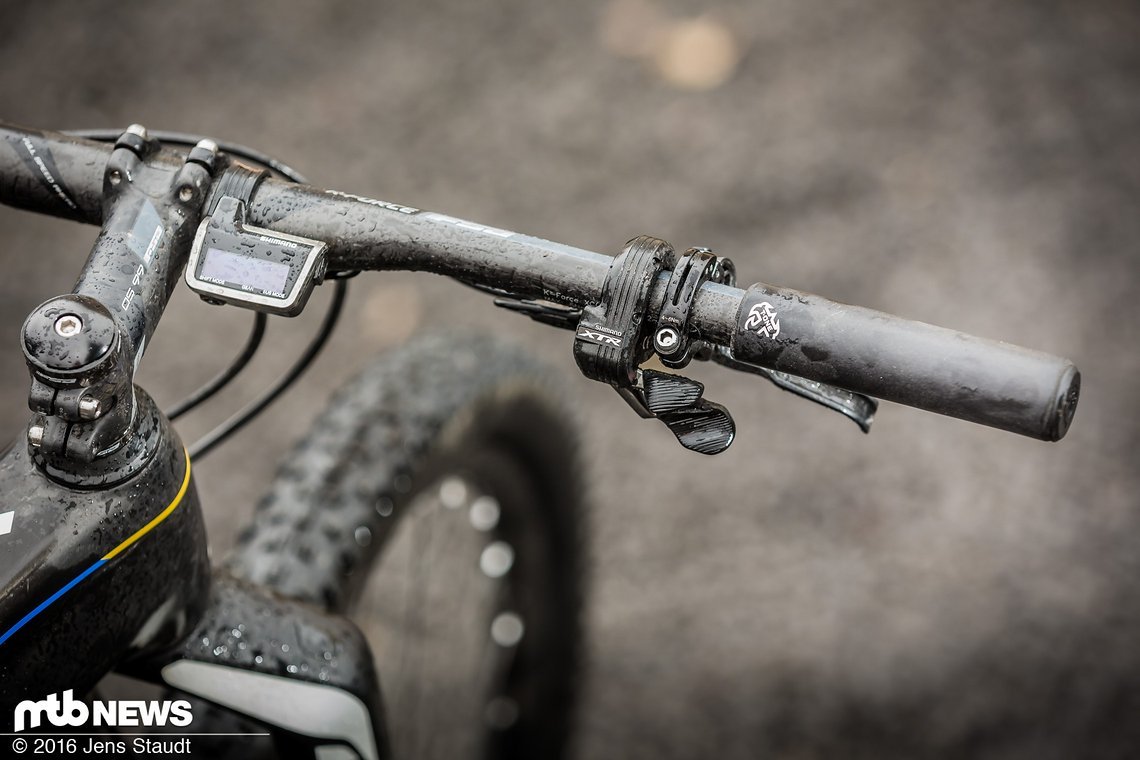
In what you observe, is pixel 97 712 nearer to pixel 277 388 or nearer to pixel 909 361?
pixel 277 388

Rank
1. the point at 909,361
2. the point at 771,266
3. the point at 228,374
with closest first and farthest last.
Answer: the point at 909,361, the point at 228,374, the point at 771,266

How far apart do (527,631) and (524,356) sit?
1.53 feet

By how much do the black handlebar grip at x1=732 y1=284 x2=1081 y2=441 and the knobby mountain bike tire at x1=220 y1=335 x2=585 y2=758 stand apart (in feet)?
2.33

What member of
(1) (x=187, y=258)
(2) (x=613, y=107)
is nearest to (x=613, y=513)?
(2) (x=613, y=107)

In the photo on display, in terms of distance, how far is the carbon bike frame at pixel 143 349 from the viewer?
0.65m

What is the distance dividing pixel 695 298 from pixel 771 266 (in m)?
1.83

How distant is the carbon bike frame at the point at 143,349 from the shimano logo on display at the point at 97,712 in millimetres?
13

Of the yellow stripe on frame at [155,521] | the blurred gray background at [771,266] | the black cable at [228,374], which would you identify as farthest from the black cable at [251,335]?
the blurred gray background at [771,266]

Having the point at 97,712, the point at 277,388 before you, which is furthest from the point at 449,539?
the point at 97,712

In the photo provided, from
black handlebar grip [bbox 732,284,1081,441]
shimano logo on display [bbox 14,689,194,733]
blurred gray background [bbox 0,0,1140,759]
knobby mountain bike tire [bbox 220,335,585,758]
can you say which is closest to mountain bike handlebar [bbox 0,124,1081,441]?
black handlebar grip [bbox 732,284,1081,441]

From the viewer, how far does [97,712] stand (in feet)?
2.88

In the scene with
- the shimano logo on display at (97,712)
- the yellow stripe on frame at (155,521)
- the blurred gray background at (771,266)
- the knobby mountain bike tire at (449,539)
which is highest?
the blurred gray background at (771,266)

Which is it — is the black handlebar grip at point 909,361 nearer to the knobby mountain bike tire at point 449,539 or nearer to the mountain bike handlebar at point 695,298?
the mountain bike handlebar at point 695,298

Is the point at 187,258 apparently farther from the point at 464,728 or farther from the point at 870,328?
the point at 464,728
